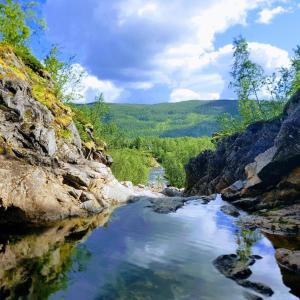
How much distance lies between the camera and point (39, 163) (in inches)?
1430

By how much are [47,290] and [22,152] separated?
21.4 m

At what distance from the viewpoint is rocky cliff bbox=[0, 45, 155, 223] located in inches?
1256

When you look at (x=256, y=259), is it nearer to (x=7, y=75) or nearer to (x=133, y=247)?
(x=133, y=247)

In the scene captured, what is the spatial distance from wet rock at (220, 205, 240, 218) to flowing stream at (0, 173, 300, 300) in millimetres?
3014

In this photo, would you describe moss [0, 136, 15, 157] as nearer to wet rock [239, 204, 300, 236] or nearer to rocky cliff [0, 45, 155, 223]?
rocky cliff [0, 45, 155, 223]

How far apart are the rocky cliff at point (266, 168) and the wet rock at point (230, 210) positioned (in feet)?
5.01

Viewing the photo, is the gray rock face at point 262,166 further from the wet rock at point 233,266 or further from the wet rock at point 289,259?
the wet rock at point 233,266

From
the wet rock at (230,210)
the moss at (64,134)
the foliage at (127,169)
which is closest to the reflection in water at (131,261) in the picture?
the wet rock at (230,210)

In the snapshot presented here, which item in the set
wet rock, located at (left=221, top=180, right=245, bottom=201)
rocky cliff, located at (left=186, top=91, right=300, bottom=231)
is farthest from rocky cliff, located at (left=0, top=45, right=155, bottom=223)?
rocky cliff, located at (left=186, top=91, right=300, bottom=231)

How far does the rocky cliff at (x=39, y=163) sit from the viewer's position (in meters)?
31.9

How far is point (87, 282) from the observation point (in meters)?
18.1

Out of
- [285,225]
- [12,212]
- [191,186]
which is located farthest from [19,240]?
[191,186]

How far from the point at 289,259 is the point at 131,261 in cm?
914

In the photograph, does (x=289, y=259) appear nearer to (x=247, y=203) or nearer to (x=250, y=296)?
(x=250, y=296)
